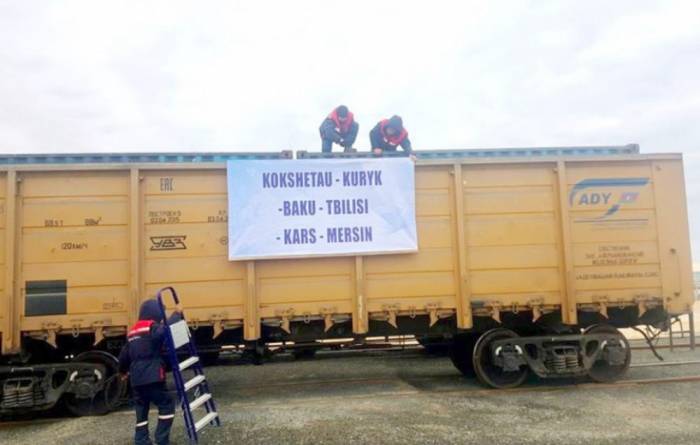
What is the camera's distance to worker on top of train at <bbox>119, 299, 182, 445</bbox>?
14.2ft

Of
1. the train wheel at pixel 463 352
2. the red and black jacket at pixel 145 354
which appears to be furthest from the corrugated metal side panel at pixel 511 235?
the red and black jacket at pixel 145 354

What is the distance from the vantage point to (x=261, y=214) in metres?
6.05

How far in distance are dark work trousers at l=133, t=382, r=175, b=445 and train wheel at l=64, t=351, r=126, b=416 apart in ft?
5.14

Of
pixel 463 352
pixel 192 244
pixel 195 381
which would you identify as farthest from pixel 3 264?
pixel 463 352

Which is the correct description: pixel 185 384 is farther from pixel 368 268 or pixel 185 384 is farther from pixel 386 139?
pixel 386 139

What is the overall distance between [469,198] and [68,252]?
199 inches

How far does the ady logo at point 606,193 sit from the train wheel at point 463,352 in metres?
2.36

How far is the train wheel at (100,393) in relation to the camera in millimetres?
5703

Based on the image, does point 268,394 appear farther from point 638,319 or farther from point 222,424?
point 638,319

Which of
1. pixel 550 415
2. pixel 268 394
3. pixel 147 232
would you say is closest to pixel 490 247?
A: pixel 550 415

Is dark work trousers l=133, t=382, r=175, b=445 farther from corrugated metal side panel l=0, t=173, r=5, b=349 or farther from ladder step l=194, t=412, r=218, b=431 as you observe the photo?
corrugated metal side panel l=0, t=173, r=5, b=349

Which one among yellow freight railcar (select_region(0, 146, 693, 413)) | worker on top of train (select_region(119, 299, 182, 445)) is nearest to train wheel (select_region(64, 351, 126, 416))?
yellow freight railcar (select_region(0, 146, 693, 413))

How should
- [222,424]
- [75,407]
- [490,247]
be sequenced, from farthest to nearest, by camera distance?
1. [490,247]
2. [75,407]
3. [222,424]

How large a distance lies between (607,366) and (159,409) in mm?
5727
